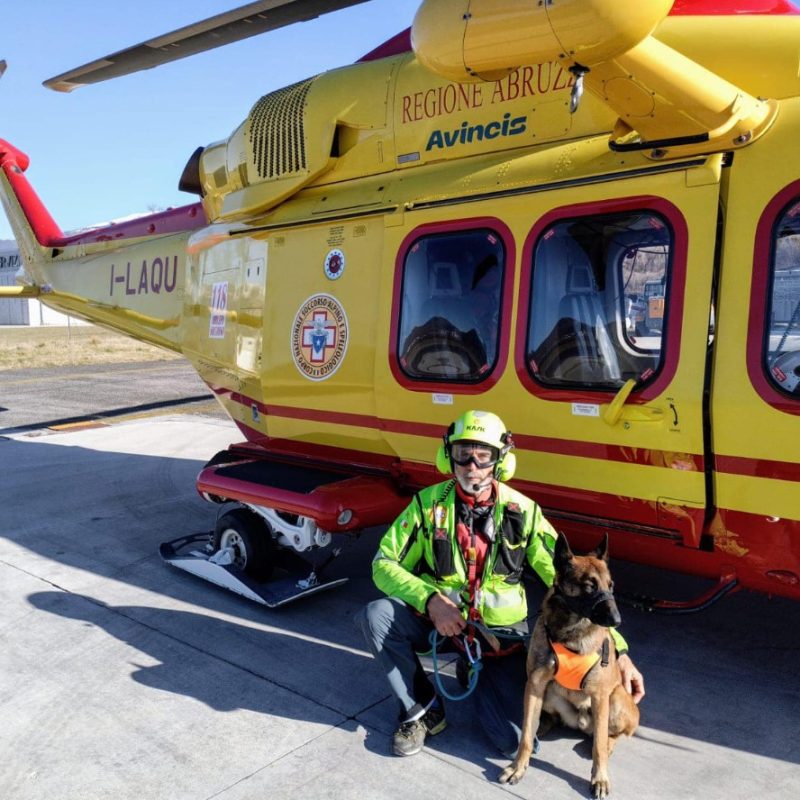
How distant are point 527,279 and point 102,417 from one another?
995 centimetres

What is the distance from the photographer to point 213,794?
309 cm

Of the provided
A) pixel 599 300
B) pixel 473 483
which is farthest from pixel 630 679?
pixel 599 300

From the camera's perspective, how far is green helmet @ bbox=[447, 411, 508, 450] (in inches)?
134

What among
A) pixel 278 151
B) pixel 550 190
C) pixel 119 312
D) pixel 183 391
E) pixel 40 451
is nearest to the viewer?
pixel 550 190

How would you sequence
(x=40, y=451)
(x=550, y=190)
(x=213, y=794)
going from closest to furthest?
(x=213, y=794)
(x=550, y=190)
(x=40, y=451)

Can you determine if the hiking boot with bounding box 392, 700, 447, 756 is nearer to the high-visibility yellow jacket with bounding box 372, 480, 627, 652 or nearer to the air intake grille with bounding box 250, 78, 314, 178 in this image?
the high-visibility yellow jacket with bounding box 372, 480, 627, 652

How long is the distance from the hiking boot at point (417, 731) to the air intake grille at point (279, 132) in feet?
11.3

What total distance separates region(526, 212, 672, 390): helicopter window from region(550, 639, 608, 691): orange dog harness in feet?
4.14

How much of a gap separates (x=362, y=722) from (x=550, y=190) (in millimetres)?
2624

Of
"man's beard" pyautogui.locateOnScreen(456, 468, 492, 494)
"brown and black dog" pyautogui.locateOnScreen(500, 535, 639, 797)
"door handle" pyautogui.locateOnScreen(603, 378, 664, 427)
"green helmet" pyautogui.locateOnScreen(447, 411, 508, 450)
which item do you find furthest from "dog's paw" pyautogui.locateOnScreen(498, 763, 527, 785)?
"door handle" pyautogui.locateOnScreen(603, 378, 664, 427)

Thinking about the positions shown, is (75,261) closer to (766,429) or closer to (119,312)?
(119,312)

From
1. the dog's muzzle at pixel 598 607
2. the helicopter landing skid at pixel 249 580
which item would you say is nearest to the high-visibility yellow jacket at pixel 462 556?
the dog's muzzle at pixel 598 607

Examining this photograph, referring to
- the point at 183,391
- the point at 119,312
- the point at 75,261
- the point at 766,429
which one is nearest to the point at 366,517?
the point at 766,429

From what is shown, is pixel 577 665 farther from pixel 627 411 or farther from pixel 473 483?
pixel 627 411
